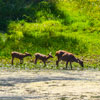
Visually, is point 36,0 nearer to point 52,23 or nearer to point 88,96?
point 52,23

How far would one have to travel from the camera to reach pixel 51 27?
3030 centimetres

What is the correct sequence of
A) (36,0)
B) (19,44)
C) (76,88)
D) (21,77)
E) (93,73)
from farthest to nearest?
(36,0) < (19,44) < (93,73) < (21,77) < (76,88)

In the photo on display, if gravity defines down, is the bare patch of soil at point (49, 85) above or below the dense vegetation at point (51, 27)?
below

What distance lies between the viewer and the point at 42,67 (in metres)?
20.2

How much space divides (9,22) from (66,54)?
38.9 feet

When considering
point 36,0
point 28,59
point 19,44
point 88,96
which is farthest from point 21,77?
point 36,0

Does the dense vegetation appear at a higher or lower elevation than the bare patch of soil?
higher

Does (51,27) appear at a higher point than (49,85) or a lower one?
higher

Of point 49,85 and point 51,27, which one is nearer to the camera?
point 49,85

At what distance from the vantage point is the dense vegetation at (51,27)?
25688mm

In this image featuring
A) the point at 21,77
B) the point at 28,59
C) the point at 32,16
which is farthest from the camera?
the point at 32,16

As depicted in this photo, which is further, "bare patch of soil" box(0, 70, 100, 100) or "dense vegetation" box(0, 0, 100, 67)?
"dense vegetation" box(0, 0, 100, 67)

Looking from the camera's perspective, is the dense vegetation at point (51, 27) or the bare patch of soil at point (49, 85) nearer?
the bare patch of soil at point (49, 85)

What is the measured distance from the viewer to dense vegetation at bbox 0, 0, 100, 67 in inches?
1011
